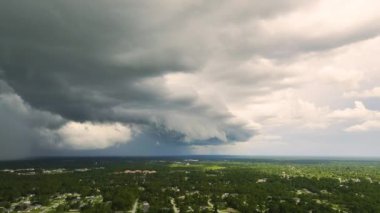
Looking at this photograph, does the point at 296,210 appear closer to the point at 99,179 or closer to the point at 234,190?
the point at 234,190

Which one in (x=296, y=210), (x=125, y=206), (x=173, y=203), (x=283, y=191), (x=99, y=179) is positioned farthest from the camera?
(x=99, y=179)

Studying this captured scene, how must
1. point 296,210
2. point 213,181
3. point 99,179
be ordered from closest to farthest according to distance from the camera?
point 296,210, point 213,181, point 99,179

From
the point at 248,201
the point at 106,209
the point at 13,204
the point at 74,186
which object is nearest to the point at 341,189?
the point at 248,201

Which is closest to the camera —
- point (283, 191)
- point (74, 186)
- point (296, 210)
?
point (296, 210)

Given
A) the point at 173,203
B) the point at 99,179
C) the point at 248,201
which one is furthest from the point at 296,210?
the point at 99,179

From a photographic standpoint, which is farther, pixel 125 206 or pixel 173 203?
pixel 173 203

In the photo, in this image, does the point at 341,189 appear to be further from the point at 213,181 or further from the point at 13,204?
the point at 13,204

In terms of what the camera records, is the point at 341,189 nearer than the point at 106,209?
No

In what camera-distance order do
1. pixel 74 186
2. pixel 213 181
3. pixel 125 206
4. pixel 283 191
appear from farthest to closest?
pixel 213 181, pixel 74 186, pixel 283 191, pixel 125 206
